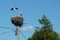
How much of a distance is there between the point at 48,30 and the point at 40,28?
1731 millimetres

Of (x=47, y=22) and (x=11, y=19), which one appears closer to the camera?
(x=11, y=19)

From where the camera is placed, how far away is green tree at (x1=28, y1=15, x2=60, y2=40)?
216 feet

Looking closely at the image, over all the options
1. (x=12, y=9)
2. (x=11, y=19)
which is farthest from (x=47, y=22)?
(x=12, y=9)

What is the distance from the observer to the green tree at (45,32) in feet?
216

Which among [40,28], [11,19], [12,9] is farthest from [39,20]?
[12,9]

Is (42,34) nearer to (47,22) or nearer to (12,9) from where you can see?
(47,22)

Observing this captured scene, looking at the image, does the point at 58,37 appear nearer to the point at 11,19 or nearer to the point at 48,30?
the point at 48,30

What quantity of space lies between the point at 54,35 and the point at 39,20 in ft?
15.0

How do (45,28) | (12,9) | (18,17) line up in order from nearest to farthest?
(12,9) < (18,17) < (45,28)

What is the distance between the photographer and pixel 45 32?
219 ft

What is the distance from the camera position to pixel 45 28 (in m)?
66.1

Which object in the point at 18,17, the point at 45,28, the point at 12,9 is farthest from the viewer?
the point at 45,28

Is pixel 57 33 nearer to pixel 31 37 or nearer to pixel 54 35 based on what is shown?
pixel 54 35

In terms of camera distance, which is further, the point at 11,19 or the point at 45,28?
the point at 45,28
